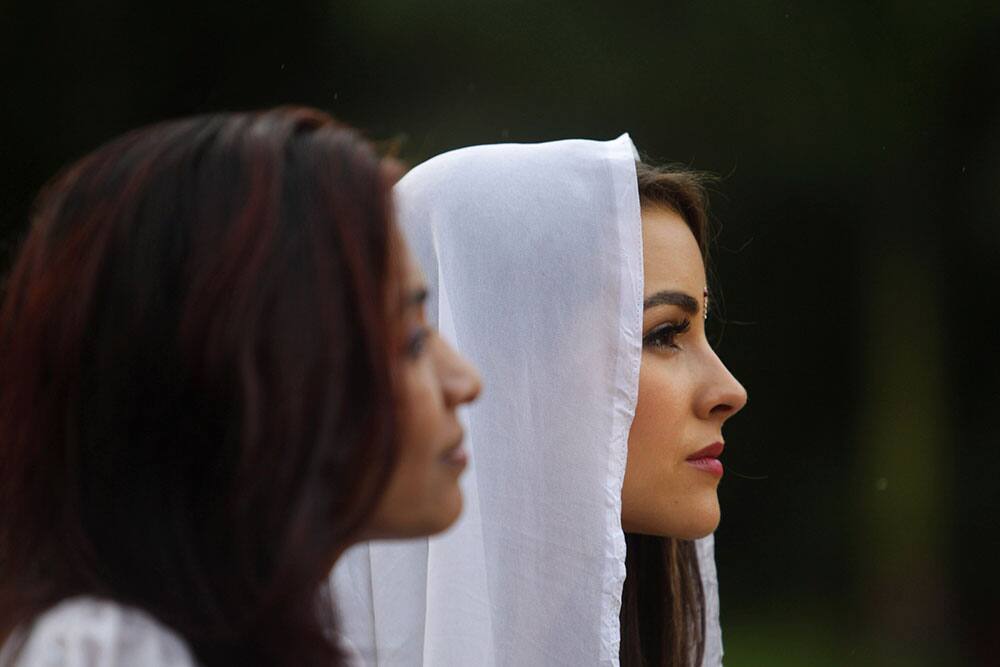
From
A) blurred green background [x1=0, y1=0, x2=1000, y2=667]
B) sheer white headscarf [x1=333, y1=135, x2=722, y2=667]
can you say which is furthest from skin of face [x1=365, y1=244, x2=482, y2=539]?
blurred green background [x1=0, y1=0, x2=1000, y2=667]

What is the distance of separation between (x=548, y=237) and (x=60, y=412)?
1305 millimetres

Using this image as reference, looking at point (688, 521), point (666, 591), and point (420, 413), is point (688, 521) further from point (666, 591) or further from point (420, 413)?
point (420, 413)

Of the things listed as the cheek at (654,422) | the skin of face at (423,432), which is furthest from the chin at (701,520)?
the skin of face at (423,432)

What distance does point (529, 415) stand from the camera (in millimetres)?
2736

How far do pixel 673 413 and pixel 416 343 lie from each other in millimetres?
1183

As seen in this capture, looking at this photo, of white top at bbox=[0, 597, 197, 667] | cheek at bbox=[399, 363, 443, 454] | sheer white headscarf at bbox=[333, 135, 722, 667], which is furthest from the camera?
sheer white headscarf at bbox=[333, 135, 722, 667]

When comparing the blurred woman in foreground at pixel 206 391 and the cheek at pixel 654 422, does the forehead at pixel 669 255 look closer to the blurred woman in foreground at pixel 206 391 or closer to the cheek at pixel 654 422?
the cheek at pixel 654 422

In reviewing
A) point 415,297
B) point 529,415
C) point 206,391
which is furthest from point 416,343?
point 529,415

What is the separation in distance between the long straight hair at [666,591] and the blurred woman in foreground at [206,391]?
1.49m

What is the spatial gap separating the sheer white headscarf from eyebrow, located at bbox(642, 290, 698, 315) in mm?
104

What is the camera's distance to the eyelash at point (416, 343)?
1.72 meters

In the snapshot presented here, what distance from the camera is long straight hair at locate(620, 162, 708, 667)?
10.1 feet

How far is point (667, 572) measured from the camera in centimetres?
318

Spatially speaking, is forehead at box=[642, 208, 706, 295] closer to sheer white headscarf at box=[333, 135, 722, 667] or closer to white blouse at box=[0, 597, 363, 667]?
sheer white headscarf at box=[333, 135, 722, 667]
